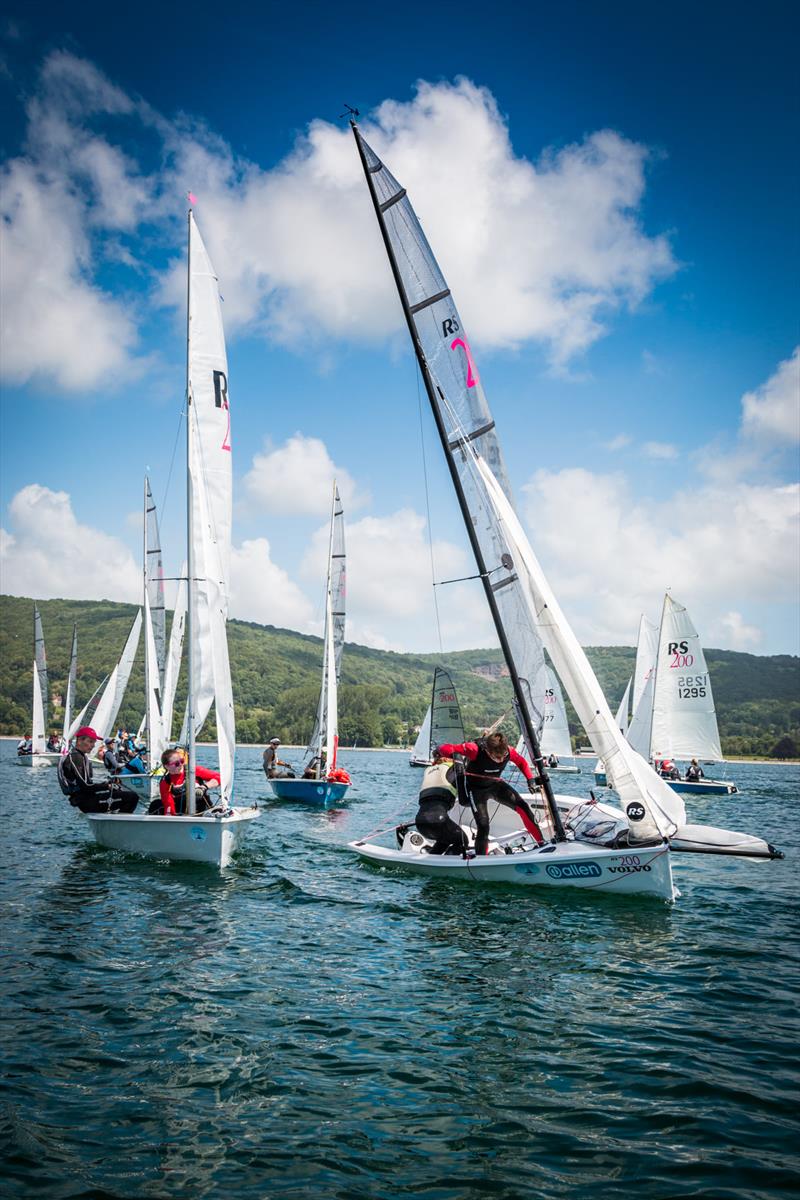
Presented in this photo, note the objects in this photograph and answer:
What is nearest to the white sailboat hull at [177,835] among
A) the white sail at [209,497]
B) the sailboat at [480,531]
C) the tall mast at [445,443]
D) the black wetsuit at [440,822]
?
the white sail at [209,497]

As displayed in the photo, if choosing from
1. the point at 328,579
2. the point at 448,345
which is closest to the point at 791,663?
the point at 328,579

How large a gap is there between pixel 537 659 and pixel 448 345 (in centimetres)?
590

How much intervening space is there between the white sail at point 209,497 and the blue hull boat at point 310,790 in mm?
11948

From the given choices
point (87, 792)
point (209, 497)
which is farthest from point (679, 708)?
point (87, 792)

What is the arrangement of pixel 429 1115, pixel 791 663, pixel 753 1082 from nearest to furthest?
pixel 429 1115, pixel 753 1082, pixel 791 663

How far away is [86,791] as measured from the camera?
47.2 ft

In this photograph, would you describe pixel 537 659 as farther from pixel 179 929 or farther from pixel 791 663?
pixel 791 663

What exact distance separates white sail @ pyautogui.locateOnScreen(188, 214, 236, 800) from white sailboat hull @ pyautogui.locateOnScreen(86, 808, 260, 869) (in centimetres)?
90

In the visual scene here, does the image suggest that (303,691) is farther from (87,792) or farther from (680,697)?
(87,792)

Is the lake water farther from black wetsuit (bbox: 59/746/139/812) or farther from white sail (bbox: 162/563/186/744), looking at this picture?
white sail (bbox: 162/563/186/744)

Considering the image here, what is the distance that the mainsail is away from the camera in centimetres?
2753

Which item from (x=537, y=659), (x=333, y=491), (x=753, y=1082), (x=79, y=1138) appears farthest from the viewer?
(x=333, y=491)

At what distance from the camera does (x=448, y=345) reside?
13.6 meters

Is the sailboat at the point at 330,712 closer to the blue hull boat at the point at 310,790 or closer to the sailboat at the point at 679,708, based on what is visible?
the blue hull boat at the point at 310,790
